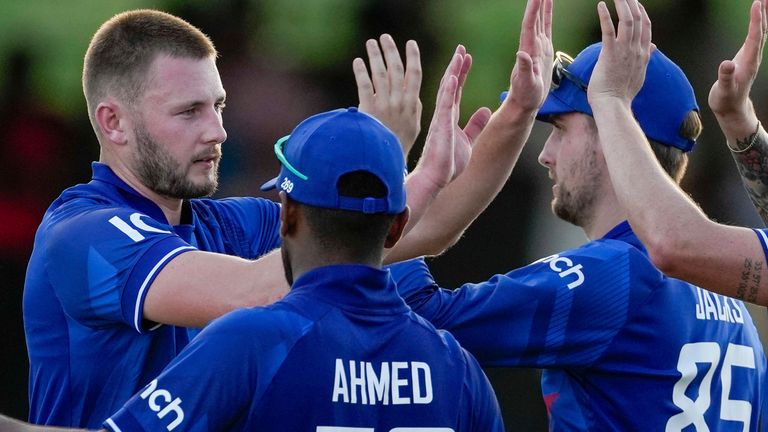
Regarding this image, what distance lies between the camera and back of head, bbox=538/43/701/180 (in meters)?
4.77

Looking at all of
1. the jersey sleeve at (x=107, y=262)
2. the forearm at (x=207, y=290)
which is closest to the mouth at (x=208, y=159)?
the jersey sleeve at (x=107, y=262)

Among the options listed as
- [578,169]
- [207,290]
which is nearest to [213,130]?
[207,290]

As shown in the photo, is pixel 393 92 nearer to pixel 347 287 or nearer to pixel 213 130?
pixel 213 130

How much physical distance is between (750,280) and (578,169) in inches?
42.0

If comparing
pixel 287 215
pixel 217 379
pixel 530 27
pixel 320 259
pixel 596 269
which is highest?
pixel 530 27

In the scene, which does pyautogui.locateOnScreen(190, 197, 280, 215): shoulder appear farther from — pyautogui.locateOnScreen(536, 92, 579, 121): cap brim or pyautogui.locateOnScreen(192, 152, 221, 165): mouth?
pyautogui.locateOnScreen(536, 92, 579, 121): cap brim

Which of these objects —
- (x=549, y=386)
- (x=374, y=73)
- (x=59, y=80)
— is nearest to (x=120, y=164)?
(x=374, y=73)

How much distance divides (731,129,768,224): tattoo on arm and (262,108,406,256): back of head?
2075 millimetres

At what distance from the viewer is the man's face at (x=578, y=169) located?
4.82 metres

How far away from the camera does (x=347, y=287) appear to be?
3.38 meters

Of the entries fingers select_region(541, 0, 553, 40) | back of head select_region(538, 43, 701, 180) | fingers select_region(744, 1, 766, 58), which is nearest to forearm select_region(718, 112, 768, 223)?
back of head select_region(538, 43, 701, 180)

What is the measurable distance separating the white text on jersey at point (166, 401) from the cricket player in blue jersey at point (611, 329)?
130 centimetres

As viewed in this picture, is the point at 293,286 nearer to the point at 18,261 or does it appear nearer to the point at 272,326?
the point at 272,326

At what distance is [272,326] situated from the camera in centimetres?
323
